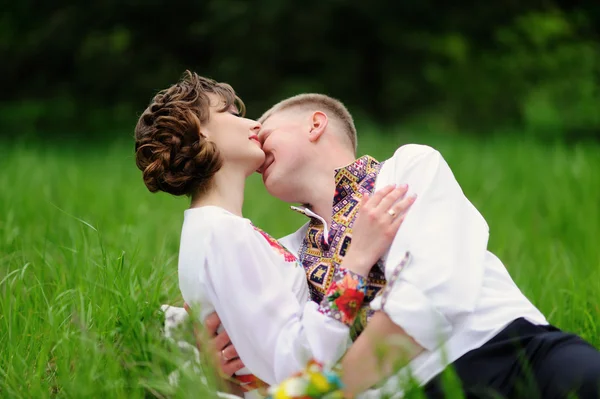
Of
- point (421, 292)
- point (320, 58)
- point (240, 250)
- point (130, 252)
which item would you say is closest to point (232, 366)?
point (240, 250)

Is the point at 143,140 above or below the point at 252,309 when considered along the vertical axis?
above

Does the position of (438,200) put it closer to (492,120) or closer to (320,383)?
(320,383)

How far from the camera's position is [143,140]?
210 cm

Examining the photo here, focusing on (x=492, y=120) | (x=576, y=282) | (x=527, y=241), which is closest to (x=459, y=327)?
(x=576, y=282)

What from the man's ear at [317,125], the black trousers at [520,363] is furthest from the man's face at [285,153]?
the black trousers at [520,363]

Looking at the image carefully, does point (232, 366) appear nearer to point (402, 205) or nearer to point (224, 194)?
point (224, 194)

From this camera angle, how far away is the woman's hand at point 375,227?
5.87 feet

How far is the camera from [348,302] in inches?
68.8

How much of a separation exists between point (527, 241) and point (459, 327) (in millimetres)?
2663

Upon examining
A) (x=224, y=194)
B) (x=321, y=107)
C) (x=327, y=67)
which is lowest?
(x=327, y=67)

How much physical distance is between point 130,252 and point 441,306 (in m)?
1.51

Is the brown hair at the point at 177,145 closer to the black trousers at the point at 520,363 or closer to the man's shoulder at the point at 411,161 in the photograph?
the man's shoulder at the point at 411,161

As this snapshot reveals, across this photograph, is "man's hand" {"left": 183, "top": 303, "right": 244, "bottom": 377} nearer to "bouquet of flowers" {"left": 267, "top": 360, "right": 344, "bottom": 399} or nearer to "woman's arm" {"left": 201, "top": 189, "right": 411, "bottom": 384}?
"woman's arm" {"left": 201, "top": 189, "right": 411, "bottom": 384}

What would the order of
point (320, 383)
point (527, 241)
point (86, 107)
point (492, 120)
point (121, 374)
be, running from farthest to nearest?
1. point (86, 107)
2. point (492, 120)
3. point (527, 241)
4. point (121, 374)
5. point (320, 383)
